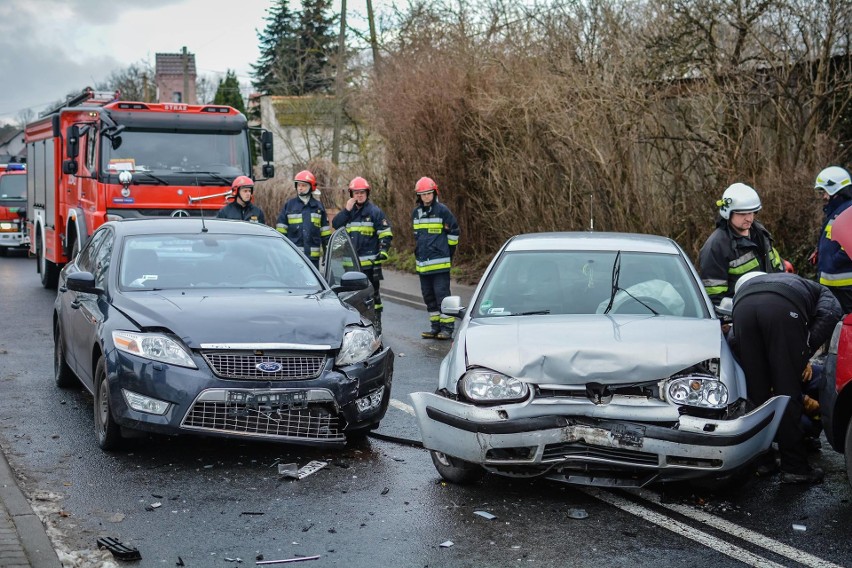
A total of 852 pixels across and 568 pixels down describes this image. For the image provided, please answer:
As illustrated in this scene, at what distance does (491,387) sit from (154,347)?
232 centimetres

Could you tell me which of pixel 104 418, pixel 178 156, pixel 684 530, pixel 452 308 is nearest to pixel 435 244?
pixel 178 156

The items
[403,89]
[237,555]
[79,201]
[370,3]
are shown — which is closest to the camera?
[237,555]

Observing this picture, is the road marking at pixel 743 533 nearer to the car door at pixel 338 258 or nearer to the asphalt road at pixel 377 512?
the asphalt road at pixel 377 512

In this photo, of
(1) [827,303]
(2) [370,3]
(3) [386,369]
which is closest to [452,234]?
(3) [386,369]

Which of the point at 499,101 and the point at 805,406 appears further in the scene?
the point at 499,101

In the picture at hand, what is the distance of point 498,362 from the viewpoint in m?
5.83

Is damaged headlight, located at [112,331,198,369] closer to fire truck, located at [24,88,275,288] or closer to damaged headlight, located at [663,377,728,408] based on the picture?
damaged headlight, located at [663,377,728,408]

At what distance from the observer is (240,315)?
7.22 meters

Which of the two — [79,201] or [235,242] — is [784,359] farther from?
[79,201]

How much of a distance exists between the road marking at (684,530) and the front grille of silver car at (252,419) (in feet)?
5.87

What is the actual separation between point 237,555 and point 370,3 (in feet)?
90.8

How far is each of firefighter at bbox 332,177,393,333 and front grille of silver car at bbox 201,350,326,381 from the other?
639 cm

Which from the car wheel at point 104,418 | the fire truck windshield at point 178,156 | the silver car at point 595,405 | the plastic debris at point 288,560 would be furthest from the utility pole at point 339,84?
the plastic debris at point 288,560

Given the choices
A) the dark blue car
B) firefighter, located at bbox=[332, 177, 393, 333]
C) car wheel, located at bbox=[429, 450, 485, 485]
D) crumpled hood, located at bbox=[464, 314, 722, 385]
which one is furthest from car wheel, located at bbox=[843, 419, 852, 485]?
firefighter, located at bbox=[332, 177, 393, 333]
